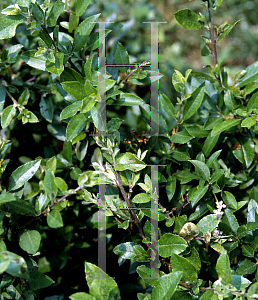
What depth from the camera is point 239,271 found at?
3.16 ft

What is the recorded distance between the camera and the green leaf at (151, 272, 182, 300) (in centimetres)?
80

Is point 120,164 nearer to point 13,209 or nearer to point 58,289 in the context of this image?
point 13,209

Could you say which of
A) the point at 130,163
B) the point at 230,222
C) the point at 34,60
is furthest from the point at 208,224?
the point at 34,60

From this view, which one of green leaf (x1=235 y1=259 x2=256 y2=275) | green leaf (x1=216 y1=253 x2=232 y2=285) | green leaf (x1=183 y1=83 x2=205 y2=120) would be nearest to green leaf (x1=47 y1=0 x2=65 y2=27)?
green leaf (x1=183 y1=83 x2=205 y2=120)

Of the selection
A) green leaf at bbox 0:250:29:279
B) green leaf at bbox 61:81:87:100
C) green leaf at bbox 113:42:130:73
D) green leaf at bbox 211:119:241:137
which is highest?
green leaf at bbox 113:42:130:73

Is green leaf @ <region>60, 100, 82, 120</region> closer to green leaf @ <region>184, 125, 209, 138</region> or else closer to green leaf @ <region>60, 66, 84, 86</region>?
green leaf @ <region>60, 66, 84, 86</region>

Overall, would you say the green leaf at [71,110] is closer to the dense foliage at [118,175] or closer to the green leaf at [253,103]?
the dense foliage at [118,175]

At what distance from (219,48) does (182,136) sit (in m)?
2.30

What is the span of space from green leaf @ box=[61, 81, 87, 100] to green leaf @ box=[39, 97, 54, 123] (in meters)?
0.29

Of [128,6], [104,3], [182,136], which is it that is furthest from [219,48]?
[182,136]

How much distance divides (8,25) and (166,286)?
2.94 feet

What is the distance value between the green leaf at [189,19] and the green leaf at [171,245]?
72 cm

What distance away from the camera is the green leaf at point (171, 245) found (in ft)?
2.96

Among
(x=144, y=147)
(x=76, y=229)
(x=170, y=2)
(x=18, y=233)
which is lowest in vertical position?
(x=76, y=229)
